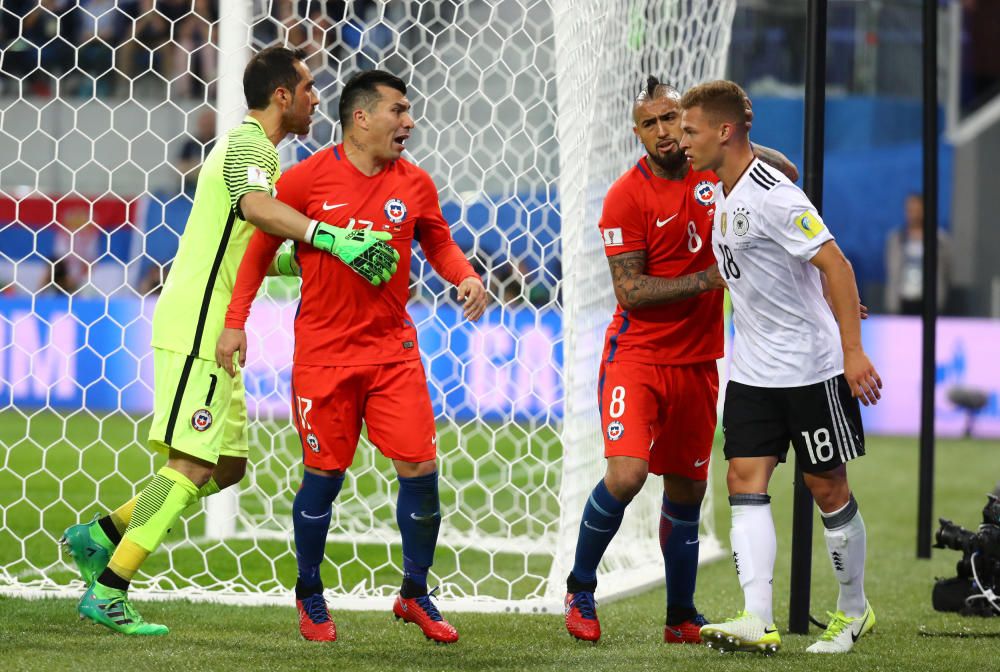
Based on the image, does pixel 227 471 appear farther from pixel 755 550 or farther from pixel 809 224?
pixel 809 224

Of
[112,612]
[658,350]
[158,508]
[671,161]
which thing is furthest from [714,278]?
[112,612]

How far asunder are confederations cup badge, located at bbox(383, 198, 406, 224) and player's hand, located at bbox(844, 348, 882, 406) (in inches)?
56.5

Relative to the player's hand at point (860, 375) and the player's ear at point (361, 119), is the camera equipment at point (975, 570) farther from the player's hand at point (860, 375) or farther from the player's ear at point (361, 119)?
the player's ear at point (361, 119)

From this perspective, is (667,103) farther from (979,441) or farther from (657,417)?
(979,441)

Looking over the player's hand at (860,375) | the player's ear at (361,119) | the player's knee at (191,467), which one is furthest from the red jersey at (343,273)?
the player's hand at (860,375)

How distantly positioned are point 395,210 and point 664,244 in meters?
0.88

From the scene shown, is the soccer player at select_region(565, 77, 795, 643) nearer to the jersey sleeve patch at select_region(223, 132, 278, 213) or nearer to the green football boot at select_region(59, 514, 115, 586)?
the jersey sleeve patch at select_region(223, 132, 278, 213)

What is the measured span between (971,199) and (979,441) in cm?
550

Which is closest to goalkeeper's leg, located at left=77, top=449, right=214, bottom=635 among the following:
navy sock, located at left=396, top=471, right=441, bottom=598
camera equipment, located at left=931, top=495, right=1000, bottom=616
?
navy sock, located at left=396, top=471, right=441, bottom=598

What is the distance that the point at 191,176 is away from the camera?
14.6 m

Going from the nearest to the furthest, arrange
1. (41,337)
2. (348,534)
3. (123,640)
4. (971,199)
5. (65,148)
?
(123,640)
(348,534)
(41,337)
(65,148)
(971,199)

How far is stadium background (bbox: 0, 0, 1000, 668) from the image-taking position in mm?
8039

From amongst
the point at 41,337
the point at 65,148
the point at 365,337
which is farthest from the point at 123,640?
the point at 65,148

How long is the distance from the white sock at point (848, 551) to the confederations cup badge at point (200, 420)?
1.97 metres
